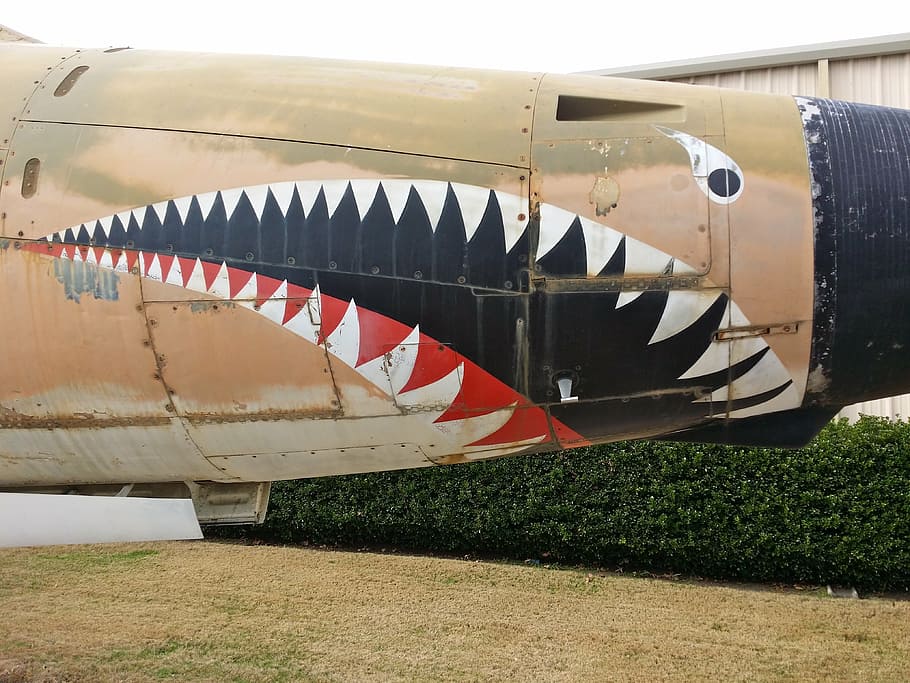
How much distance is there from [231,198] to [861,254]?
86.2 inches

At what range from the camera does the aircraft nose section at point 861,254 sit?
2.83 meters

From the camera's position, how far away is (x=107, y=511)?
3109mm

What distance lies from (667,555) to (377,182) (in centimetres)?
581

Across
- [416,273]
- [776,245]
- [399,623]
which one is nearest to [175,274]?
[416,273]

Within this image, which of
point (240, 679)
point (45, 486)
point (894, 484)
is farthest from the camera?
point (894, 484)

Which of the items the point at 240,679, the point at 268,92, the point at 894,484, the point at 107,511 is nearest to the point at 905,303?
the point at 268,92

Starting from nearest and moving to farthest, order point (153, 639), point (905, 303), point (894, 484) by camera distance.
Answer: point (905, 303), point (153, 639), point (894, 484)

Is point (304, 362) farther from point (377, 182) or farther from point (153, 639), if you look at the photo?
point (153, 639)

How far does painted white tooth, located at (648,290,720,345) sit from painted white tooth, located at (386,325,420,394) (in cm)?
85

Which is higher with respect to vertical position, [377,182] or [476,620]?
[377,182]

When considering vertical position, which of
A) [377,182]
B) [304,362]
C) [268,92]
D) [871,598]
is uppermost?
[268,92]

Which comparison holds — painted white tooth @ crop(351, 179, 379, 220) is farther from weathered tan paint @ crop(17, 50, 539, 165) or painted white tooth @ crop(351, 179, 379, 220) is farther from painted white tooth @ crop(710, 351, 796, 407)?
painted white tooth @ crop(710, 351, 796, 407)

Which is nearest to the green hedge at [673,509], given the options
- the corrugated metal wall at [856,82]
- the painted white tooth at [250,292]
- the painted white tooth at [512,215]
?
the corrugated metal wall at [856,82]

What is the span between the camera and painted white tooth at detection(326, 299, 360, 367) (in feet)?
9.66
